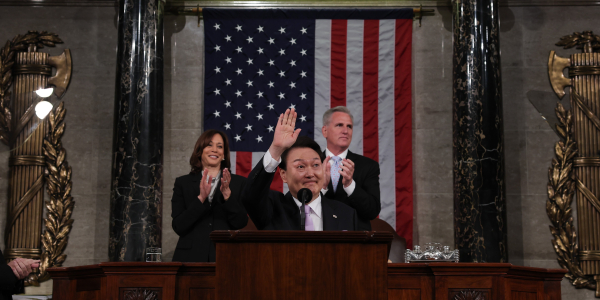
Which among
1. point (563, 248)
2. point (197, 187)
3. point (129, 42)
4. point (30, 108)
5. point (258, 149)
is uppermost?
point (129, 42)

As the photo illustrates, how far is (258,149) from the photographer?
8227mm

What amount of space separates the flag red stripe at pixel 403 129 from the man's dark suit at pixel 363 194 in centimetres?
225

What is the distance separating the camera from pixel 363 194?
16.4ft

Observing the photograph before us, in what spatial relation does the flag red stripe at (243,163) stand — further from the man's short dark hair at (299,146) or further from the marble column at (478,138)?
the man's short dark hair at (299,146)

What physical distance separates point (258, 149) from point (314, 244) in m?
5.22

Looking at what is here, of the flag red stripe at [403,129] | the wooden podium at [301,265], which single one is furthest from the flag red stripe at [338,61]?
the wooden podium at [301,265]

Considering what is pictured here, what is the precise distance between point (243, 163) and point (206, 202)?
316 centimetres

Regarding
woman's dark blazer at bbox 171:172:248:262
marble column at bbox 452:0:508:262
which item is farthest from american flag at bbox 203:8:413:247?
woman's dark blazer at bbox 171:172:248:262

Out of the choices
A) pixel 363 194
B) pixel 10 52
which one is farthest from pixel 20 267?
pixel 10 52

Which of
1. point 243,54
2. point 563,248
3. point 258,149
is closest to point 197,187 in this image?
point 258,149

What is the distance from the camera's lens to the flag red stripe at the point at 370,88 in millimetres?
8234

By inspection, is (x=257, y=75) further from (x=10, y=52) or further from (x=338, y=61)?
(x=10, y=52)

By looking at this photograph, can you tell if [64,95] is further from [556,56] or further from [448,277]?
[556,56]

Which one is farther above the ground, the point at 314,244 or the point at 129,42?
the point at 129,42
